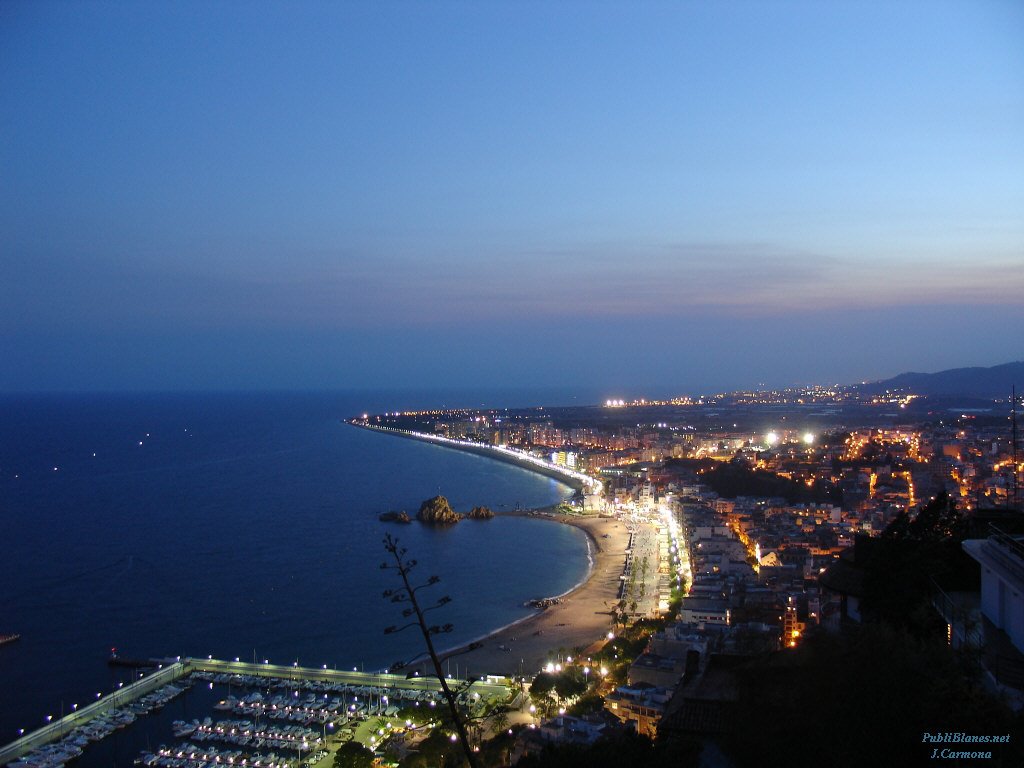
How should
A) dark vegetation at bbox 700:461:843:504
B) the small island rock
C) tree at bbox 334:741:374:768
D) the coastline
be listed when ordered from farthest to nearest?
the small island rock
dark vegetation at bbox 700:461:843:504
the coastline
tree at bbox 334:741:374:768

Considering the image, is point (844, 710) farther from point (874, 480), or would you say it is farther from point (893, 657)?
point (874, 480)

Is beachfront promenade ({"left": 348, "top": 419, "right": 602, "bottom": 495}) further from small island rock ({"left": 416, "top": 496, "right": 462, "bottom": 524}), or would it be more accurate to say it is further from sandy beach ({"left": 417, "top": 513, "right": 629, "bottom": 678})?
sandy beach ({"left": 417, "top": 513, "right": 629, "bottom": 678})

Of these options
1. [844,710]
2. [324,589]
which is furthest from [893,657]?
[324,589]

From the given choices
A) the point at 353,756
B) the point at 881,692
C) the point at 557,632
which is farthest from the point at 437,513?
the point at 881,692

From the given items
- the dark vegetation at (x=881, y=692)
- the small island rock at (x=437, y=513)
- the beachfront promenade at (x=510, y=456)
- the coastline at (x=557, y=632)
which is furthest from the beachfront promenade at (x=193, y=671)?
the beachfront promenade at (x=510, y=456)

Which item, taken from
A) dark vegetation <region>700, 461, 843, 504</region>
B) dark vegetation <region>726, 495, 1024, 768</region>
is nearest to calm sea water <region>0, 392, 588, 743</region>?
dark vegetation <region>700, 461, 843, 504</region>

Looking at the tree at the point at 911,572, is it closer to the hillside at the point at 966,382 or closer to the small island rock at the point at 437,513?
the small island rock at the point at 437,513
